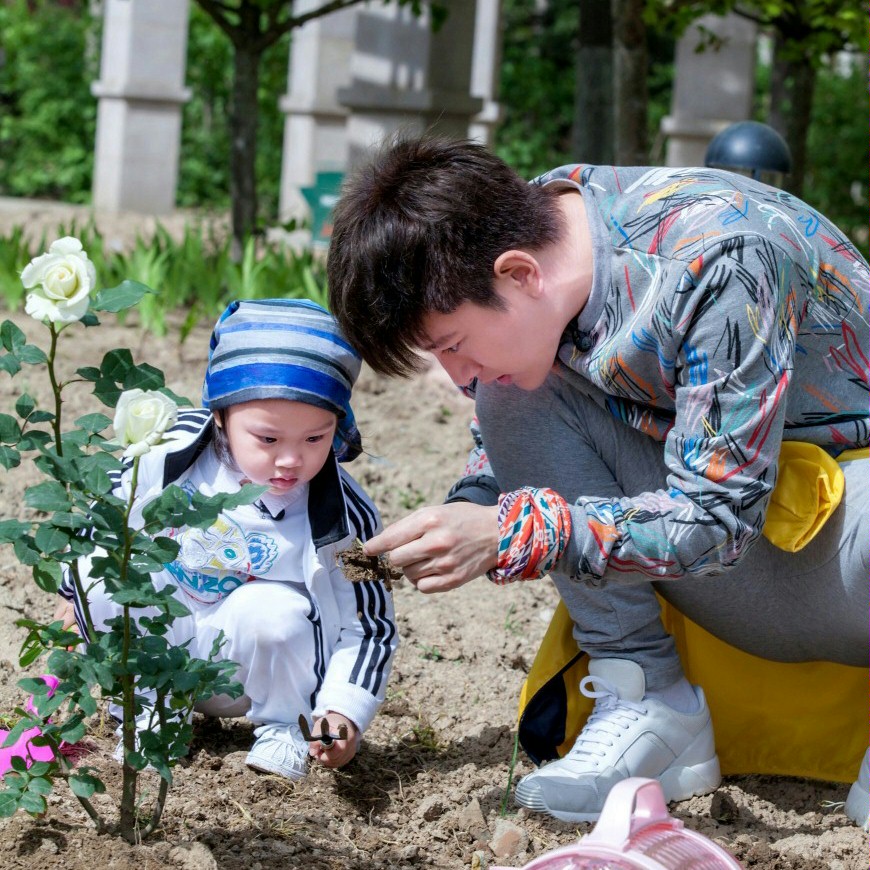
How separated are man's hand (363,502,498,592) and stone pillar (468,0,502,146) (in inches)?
356

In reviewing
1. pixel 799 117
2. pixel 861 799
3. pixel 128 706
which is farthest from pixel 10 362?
pixel 799 117

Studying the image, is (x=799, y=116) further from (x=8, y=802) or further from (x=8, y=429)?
(x=8, y=802)

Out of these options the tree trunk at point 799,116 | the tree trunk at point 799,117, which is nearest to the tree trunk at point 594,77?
the tree trunk at point 799,116

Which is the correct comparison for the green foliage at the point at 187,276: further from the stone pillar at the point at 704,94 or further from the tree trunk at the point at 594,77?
the stone pillar at the point at 704,94

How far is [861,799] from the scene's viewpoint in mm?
1790

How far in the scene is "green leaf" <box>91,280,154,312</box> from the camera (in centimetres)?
131

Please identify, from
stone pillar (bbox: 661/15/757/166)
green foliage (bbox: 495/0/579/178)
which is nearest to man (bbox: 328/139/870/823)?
stone pillar (bbox: 661/15/757/166)

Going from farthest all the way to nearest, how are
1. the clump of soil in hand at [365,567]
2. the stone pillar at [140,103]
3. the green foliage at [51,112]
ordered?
the green foliage at [51,112] → the stone pillar at [140,103] → the clump of soil in hand at [365,567]

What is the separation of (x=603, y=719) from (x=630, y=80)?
3.02 metres

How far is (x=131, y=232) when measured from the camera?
8078 mm

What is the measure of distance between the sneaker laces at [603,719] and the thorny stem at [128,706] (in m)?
0.69

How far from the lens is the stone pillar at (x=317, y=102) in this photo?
940 cm

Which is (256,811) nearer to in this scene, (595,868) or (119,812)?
(119,812)

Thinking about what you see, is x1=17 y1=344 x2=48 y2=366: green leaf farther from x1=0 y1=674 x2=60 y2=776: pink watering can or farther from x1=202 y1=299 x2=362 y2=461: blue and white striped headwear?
x1=202 y1=299 x2=362 y2=461: blue and white striped headwear
